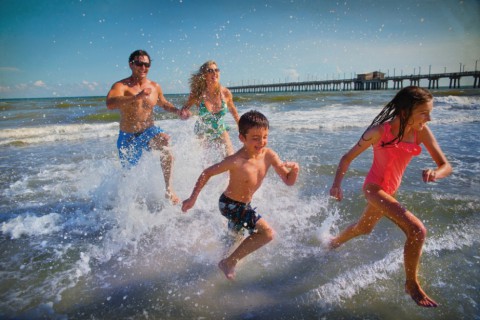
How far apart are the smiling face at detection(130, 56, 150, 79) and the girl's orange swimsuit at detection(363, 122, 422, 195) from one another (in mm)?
3421

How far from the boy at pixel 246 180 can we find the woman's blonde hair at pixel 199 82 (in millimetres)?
2444

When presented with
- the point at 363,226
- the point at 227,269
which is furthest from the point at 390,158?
the point at 227,269

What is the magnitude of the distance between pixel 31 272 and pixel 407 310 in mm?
3169

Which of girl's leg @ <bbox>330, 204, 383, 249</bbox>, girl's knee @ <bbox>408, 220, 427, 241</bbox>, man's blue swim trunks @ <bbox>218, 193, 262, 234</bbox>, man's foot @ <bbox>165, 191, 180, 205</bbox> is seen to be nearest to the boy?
man's blue swim trunks @ <bbox>218, 193, 262, 234</bbox>

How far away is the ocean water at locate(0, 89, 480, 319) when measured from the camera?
2.35 metres

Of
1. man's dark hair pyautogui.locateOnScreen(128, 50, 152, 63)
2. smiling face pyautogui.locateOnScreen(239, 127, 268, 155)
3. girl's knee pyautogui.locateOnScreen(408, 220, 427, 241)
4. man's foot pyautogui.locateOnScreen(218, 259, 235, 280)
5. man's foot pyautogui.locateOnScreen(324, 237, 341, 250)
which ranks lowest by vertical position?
man's foot pyautogui.locateOnScreen(324, 237, 341, 250)

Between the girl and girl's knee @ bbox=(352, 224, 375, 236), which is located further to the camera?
girl's knee @ bbox=(352, 224, 375, 236)

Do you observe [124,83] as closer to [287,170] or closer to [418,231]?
[287,170]

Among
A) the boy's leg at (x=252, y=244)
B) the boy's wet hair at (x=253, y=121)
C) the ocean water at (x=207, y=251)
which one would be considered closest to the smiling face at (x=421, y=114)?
the boy's wet hair at (x=253, y=121)

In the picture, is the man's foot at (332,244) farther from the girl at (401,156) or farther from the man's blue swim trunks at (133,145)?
the man's blue swim trunks at (133,145)

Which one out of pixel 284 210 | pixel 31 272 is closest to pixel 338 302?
pixel 284 210

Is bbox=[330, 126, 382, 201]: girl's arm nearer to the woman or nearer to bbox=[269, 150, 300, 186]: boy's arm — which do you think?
bbox=[269, 150, 300, 186]: boy's arm

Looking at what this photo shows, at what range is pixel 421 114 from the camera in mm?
2475

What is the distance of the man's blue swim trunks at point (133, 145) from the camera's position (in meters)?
4.54
